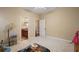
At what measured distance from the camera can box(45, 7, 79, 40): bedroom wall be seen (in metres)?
A: 1.63

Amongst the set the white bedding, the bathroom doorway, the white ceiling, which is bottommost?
the white bedding

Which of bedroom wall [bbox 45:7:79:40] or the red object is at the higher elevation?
bedroom wall [bbox 45:7:79:40]

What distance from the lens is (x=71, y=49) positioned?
1652 mm

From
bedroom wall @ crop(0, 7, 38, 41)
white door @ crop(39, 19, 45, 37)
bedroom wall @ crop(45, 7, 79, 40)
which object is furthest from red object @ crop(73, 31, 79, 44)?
bedroom wall @ crop(0, 7, 38, 41)

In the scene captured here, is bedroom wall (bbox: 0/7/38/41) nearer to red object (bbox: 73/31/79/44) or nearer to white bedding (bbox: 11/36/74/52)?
white bedding (bbox: 11/36/74/52)

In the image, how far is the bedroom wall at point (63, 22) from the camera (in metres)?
1.63

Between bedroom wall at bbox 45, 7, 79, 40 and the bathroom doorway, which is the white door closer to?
bedroom wall at bbox 45, 7, 79, 40

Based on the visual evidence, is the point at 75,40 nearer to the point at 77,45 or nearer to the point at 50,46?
the point at 77,45

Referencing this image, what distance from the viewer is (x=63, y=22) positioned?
1.65 m

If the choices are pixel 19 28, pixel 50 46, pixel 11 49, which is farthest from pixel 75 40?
pixel 11 49

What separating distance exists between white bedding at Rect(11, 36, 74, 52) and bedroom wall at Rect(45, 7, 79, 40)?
0.07 meters

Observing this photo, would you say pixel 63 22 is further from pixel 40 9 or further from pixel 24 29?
pixel 24 29
